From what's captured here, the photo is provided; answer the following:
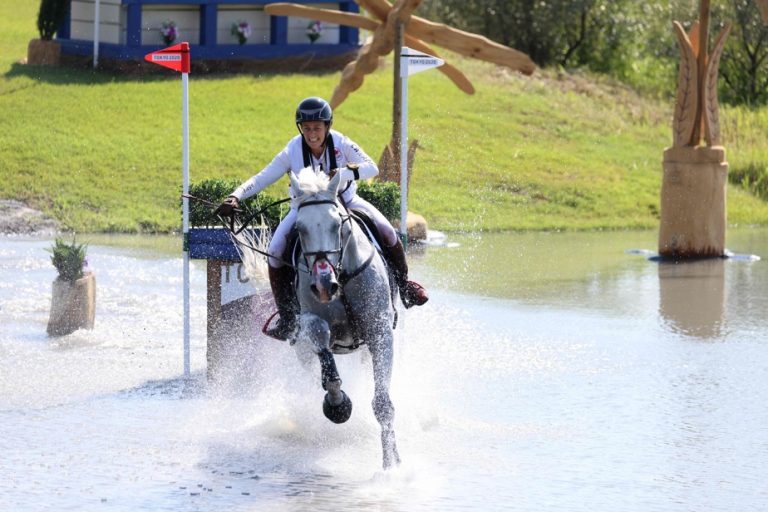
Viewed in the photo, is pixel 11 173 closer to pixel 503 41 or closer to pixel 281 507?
pixel 281 507

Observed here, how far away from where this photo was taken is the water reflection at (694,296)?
49.1 ft

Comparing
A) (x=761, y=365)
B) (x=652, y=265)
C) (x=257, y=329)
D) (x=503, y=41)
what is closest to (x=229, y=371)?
(x=257, y=329)

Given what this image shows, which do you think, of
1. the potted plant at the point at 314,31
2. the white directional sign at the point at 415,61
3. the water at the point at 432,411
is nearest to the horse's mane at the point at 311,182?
the water at the point at 432,411

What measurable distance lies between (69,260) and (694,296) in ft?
23.7

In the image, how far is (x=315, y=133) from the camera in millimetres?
9445

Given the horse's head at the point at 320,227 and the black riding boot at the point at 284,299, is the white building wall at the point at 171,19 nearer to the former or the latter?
the black riding boot at the point at 284,299

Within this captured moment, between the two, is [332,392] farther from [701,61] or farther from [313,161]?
[701,61]

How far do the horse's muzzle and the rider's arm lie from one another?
1.43 m

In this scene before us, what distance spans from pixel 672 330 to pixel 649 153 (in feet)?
50.9

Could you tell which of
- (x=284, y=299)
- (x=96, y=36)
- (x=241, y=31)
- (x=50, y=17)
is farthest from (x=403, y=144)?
(x=50, y=17)

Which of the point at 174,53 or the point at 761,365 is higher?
the point at 174,53

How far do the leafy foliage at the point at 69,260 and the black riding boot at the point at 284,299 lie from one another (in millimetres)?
4824

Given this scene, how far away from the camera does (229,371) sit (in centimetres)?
1145

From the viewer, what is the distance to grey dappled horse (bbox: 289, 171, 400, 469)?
856 cm
